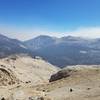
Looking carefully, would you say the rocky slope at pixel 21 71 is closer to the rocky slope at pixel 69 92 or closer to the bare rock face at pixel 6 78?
the bare rock face at pixel 6 78

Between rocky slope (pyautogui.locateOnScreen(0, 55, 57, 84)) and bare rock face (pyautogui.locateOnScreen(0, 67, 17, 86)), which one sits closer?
bare rock face (pyautogui.locateOnScreen(0, 67, 17, 86))

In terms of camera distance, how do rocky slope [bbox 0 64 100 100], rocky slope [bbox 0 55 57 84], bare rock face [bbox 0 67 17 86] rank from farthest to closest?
rocky slope [bbox 0 55 57 84] → bare rock face [bbox 0 67 17 86] → rocky slope [bbox 0 64 100 100]

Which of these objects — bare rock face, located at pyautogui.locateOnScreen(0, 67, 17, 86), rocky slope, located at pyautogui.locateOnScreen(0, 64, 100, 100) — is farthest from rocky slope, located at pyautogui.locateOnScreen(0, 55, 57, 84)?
rocky slope, located at pyautogui.locateOnScreen(0, 64, 100, 100)

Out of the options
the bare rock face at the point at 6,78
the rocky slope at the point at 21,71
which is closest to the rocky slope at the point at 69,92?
the bare rock face at the point at 6,78

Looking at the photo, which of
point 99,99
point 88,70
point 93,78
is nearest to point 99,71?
point 88,70

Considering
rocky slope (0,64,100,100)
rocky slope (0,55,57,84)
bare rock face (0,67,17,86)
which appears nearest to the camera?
rocky slope (0,64,100,100)

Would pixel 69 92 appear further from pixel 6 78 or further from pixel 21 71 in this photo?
pixel 21 71

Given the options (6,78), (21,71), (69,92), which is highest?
(21,71)

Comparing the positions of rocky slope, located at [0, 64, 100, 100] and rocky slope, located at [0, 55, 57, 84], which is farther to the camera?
rocky slope, located at [0, 55, 57, 84]

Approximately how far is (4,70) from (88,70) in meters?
22.9

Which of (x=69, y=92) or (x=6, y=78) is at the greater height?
(x=6, y=78)

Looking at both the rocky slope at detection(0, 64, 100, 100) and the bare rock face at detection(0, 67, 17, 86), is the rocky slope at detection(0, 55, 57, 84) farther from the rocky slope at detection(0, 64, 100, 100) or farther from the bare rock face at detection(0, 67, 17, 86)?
the rocky slope at detection(0, 64, 100, 100)

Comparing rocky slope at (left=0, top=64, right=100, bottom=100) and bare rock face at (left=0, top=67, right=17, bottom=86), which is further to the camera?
bare rock face at (left=0, top=67, right=17, bottom=86)

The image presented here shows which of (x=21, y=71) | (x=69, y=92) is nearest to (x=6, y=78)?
(x=69, y=92)
